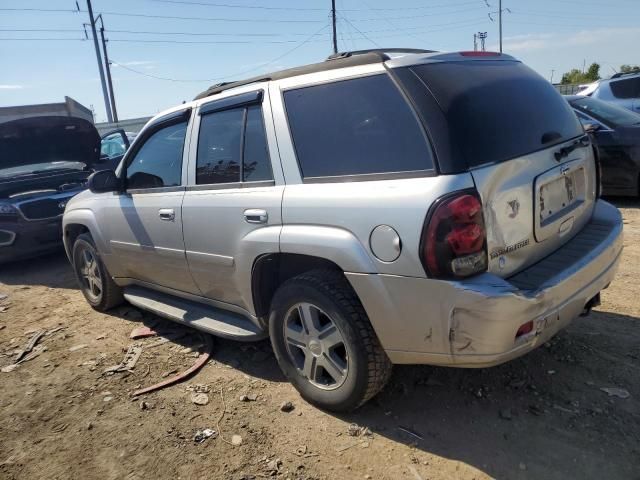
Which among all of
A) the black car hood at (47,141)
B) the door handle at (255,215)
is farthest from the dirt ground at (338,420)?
the black car hood at (47,141)

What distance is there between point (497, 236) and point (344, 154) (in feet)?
2.88

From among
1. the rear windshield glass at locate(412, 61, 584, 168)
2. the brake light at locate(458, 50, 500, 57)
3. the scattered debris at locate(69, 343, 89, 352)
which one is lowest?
the scattered debris at locate(69, 343, 89, 352)

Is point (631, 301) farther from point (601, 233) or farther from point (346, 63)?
point (346, 63)

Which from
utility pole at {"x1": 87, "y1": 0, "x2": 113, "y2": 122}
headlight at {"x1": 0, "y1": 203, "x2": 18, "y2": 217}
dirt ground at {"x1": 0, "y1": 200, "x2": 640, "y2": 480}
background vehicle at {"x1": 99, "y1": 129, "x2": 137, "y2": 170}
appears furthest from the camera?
utility pole at {"x1": 87, "y1": 0, "x2": 113, "y2": 122}

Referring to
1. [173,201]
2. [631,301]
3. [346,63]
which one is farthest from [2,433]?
[631,301]

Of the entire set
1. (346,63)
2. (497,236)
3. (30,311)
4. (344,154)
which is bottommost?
(30,311)

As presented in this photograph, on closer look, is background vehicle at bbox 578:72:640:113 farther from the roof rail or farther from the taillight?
the taillight

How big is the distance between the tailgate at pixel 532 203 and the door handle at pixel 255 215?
4.06 feet

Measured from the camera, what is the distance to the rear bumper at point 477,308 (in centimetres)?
227

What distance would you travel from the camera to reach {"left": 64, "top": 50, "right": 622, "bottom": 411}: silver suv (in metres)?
2.33

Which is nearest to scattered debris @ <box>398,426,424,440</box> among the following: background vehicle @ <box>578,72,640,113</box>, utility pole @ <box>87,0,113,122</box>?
background vehicle @ <box>578,72,640,113</box>

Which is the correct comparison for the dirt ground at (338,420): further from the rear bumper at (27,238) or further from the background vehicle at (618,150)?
the background vehicle at (618,150)

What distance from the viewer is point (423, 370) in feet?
11.0

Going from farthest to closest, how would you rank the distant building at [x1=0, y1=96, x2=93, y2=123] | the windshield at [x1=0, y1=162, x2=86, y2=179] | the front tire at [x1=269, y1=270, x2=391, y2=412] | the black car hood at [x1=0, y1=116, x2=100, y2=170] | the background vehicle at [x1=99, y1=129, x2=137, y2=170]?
the distant building at [x1=0, y1=96, x2=93, y2=123] < the background vehicle at [x1=99, y1=129, x2=137, y2=170] < the windshield at [x1=0, y1=162, x2=86, y2=179] < the black car hood at [x1=0, y1=116, x2=100, y2=170] < the front tire at [x1=269, y1=270, x2=391, y2=412]
